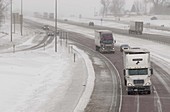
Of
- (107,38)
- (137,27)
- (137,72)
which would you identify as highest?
(137,27)

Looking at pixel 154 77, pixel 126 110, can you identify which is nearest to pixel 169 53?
pixel 154 77

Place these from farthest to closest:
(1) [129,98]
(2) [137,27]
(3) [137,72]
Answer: (2) [137,27] → (3) [137,72] → (1) [129,98]

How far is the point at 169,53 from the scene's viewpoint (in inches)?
2574

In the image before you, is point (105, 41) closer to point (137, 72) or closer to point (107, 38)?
point (107, 38)

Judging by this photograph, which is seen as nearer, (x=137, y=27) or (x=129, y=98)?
(x=129, y=98)

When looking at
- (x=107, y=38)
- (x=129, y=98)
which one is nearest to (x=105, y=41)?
(x=107, y=38)

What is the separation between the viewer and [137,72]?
32.1m

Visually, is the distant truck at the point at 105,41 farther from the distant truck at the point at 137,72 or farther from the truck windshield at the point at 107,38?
the distant truck at the point at 137,72

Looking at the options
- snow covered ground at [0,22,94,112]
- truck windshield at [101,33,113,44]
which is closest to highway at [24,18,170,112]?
snow covered ground at [0,22,94,112]

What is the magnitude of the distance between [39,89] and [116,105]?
884cm

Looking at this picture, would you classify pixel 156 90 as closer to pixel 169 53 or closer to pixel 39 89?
pixel 39 89

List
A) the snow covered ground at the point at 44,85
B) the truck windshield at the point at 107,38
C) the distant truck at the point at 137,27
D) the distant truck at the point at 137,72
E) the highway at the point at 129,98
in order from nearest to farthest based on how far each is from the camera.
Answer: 1. the highway at the point at 129,98
2. the snow covered ground at the point at 44,85
3. the distant truck at the point at 137,72
4. the truck windshield at the point at 107,38
5. the distant truck at the point at 137,27

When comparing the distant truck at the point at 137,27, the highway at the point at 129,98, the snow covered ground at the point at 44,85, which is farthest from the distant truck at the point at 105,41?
the distant truck at the point at 137,27

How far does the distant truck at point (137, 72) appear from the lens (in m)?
32.0
